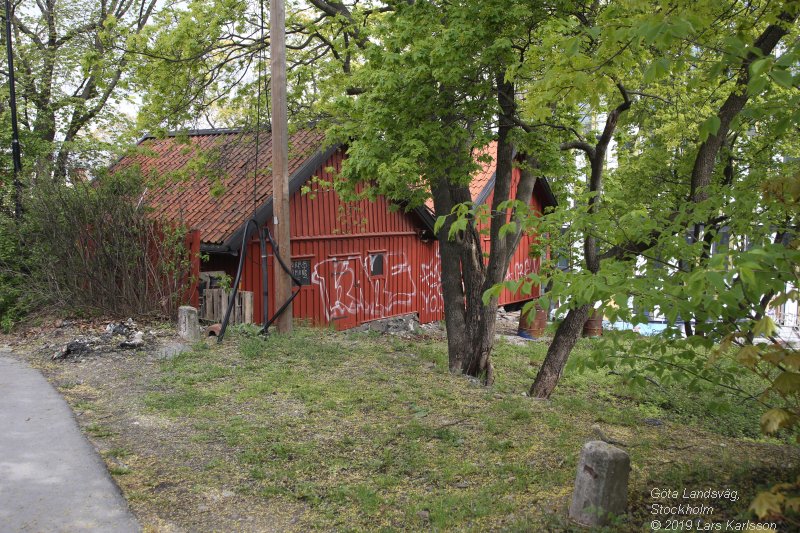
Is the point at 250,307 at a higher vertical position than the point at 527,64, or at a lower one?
lower

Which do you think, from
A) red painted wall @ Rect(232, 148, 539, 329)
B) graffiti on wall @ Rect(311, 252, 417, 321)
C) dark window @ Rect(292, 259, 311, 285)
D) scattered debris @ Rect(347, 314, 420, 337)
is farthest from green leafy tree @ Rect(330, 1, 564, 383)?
scattered debris @ Rect(347, 314, 420, 337)

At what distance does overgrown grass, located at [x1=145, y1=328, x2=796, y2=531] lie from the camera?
189 inches

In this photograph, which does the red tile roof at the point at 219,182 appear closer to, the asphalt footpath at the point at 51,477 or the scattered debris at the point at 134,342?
the scattered debris at the point at 134,342

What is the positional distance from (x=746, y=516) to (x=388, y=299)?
52.3ft

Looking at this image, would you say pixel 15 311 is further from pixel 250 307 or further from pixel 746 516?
pixel 746 516

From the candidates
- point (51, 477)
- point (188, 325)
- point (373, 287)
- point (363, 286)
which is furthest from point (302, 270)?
point (51, 477)

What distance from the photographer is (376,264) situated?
19.1m

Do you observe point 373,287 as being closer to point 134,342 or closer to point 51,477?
point 134,342

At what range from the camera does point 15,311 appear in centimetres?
1320

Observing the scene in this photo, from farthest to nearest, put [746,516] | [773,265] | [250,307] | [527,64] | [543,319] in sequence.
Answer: [543,319] → [250,307] → [527,64] → [746,516] → [773,265]

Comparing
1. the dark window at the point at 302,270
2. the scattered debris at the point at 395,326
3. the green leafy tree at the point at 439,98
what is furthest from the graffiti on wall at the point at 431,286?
the green leafy tree at the point at 439,98

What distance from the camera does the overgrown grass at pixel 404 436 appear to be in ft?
15.7

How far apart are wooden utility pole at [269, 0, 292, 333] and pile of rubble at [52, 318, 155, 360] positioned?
88.7 inches

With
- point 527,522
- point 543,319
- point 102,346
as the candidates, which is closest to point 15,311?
point 102,346
